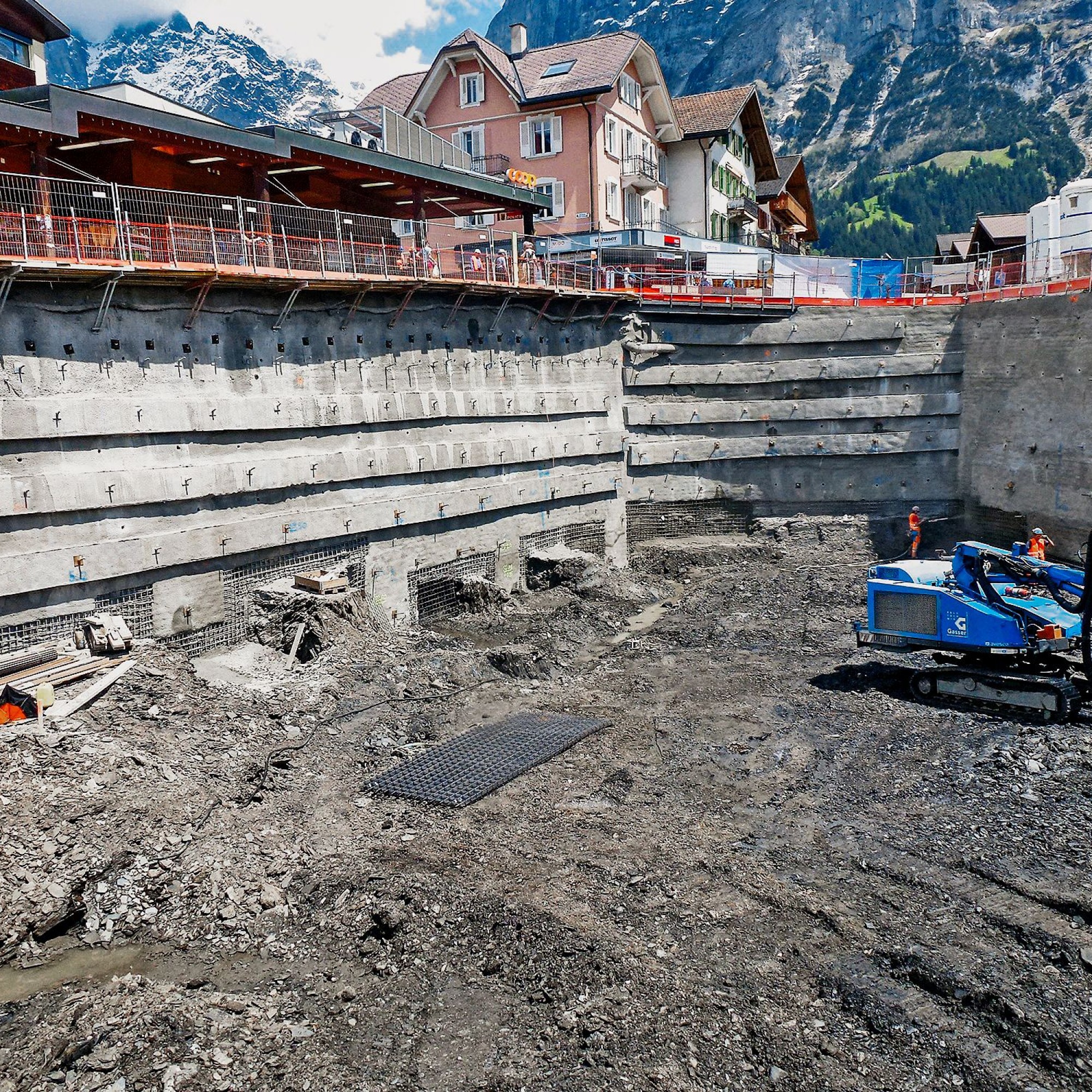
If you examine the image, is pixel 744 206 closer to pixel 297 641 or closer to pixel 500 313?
pixel 500 313

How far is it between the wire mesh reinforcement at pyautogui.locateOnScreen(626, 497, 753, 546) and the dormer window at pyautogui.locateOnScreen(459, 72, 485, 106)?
20894mm

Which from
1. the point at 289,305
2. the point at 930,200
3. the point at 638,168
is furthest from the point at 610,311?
the point at 930,200

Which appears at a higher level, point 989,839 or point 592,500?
point 592,500

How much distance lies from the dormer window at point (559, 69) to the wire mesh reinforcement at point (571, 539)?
22206mm

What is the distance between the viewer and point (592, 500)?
3106cm

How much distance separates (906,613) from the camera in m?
18.2

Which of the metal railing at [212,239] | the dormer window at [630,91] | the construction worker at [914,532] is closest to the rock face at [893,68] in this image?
the dormer window at [630,91]

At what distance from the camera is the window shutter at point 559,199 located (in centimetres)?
3972

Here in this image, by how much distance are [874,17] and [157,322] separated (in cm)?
16860

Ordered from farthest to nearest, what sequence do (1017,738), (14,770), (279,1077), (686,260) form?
(686,260)
(1017,738)
(14,770)
(279,1077)

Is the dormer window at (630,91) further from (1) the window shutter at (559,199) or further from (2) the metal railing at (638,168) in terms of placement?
(1) the window shutter at (559,199)

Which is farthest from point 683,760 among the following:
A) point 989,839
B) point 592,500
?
point 592,500

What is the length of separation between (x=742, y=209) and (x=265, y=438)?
3571 centimetres

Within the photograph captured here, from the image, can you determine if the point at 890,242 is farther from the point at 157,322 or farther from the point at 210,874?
the point at 210,874
